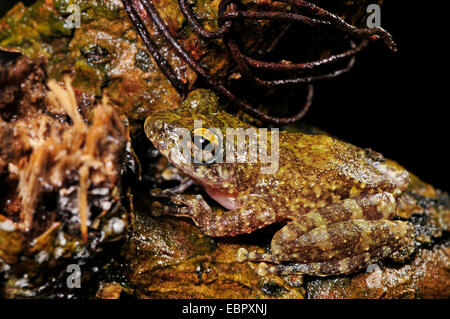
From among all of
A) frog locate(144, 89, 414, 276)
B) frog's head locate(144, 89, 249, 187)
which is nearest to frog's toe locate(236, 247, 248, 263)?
frog locate(144, 89, 414, 276)

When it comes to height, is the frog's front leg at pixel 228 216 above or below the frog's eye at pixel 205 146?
below

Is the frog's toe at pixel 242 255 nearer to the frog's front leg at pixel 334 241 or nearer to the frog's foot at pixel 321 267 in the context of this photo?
the frog's front leg at pixel 334 241

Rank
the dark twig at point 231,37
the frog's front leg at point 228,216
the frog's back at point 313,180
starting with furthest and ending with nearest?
the frog's back at point 313,180
the frog's front leg at point 228,216
the dark twig at point 231,37

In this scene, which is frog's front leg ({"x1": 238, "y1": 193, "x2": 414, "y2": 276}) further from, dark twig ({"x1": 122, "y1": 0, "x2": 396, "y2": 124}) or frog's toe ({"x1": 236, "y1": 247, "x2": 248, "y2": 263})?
dark twig ({"x1": 122, "y1": 0, "x2": 396, "y2": 124})

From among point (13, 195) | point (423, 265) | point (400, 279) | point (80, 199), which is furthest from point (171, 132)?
point (423, 265)

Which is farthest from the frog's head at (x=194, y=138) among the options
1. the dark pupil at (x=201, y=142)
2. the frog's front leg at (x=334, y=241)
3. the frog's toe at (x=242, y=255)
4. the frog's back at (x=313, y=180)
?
the frog's front leg at (x=334, y=241)

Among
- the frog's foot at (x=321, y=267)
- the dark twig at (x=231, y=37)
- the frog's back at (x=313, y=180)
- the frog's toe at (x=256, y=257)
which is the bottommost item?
the frog's foot at (x=321, y=267)

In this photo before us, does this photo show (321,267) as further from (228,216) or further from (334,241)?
(228,216)

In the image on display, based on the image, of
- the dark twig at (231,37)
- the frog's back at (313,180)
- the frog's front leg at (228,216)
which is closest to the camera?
the dark twig at (231,37)
